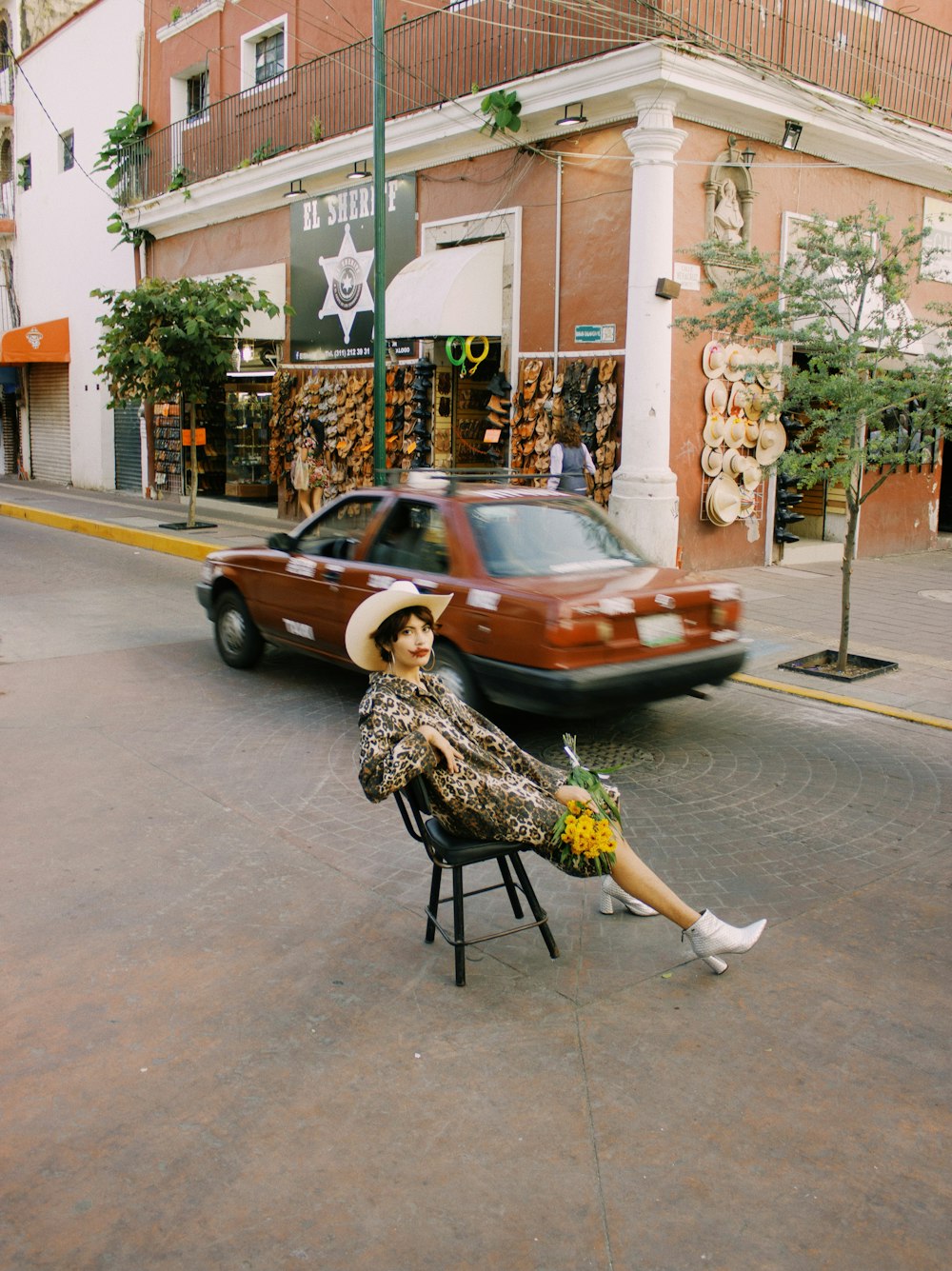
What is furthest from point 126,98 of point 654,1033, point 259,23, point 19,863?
point 654,1033

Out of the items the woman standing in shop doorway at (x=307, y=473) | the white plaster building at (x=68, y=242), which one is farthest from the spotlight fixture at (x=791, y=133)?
the white plaster building at (x=68, y=242)

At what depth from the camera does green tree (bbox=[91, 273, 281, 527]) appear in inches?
635

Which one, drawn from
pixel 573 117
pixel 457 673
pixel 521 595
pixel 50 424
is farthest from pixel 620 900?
pixel 50 424

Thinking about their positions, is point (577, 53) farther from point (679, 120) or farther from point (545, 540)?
point (545, 540)

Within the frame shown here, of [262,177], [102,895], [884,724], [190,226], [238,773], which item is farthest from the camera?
[190,226]

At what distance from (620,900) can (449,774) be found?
44.0 inches

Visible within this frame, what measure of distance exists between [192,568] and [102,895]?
33.0 feet

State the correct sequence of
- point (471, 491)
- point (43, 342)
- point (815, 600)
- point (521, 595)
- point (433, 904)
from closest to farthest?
point (433, 904) → point (521, 595) → point (471, 491) → point (815, 600) → point (43, 342)

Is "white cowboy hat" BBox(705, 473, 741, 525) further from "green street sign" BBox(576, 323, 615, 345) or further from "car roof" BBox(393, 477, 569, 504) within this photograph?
"car roof" BBox(393, 477, 569, 504)

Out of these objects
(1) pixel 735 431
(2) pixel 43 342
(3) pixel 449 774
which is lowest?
(3) pixel 449 774

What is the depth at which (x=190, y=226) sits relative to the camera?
21188 millimetres

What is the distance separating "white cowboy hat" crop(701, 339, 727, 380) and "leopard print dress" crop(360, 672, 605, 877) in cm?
997

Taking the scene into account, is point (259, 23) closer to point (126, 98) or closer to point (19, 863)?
point (126, 98)

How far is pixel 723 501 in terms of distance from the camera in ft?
44.0
